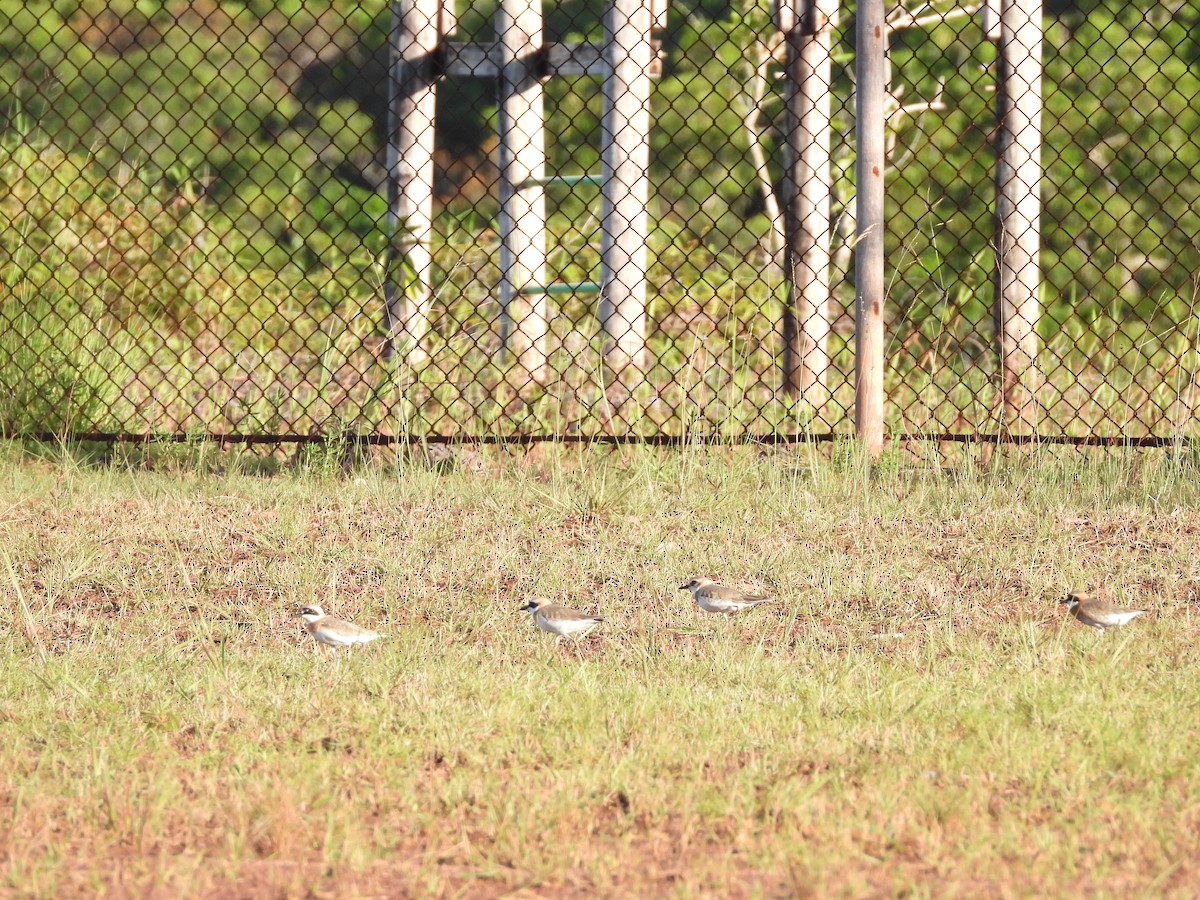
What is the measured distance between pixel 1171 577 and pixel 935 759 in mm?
1778

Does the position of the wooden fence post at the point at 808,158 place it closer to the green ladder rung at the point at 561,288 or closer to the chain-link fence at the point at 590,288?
the chain-link fence at the point at 590,288

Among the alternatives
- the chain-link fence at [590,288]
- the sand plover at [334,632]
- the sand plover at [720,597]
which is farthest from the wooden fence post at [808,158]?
the sand plover at [334,632]

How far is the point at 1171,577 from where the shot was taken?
174 inches

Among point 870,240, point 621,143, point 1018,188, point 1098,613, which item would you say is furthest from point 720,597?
point 621,143

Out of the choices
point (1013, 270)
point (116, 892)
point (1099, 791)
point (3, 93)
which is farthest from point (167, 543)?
point (3, 93)

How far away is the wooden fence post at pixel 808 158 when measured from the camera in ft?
20.3

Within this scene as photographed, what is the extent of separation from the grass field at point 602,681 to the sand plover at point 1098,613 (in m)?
0.05

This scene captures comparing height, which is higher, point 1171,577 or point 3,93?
point 3,93

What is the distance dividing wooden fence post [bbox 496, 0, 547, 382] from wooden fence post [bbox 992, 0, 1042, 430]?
84.2 inches

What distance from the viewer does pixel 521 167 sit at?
289 inches

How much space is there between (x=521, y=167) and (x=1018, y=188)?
242 cm

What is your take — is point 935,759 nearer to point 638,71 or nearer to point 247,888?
point 247,888

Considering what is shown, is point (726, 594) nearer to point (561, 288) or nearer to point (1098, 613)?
point (1098, 613)

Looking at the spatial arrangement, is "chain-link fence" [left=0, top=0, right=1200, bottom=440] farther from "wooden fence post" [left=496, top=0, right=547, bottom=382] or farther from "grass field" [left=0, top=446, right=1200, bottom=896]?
"grass field" [left=0, top=446, right=1200, bottom=896]
